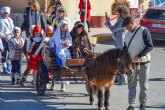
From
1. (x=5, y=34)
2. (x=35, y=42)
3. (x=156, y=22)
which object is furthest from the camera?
(x=156, y=22)

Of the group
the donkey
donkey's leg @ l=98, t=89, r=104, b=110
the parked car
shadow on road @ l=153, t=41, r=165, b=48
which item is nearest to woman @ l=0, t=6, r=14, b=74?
the donkey

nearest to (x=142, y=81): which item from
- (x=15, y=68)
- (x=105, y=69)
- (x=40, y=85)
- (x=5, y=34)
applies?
(x=105, y=69)

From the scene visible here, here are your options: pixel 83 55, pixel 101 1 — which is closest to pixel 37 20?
pixel 83 55

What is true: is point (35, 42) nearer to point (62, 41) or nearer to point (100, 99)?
point (62, 41)

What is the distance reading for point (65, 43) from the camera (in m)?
11.0

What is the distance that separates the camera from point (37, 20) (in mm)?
13727

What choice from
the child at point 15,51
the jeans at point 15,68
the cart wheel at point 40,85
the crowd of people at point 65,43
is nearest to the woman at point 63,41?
the crowd of people at point 65,43

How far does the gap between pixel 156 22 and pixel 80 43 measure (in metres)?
10.2

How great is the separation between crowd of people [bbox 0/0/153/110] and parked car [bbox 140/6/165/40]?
7345 mm

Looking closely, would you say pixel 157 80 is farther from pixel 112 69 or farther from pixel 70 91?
pixel 112 69

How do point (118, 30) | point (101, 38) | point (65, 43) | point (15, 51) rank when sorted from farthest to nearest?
point (101, 38) < point (15, 51) < point (118, 30) < point (65, 43)

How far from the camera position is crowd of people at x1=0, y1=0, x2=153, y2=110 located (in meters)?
9.41

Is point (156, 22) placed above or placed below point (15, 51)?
above

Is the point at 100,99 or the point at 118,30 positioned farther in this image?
the point at 118,30
